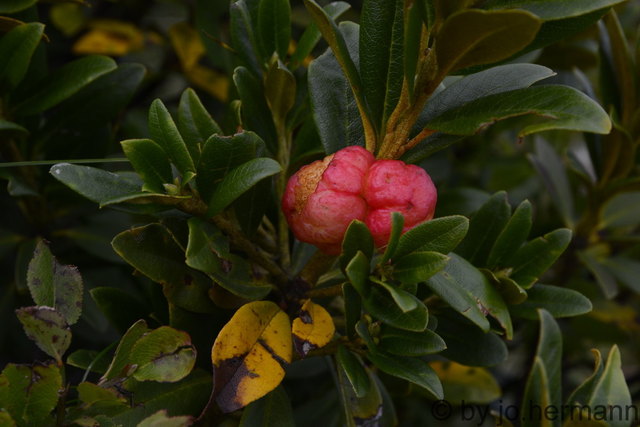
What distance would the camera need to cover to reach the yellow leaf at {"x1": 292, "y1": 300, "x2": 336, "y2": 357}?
34.7 inches

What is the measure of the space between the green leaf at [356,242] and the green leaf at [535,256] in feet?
0.98

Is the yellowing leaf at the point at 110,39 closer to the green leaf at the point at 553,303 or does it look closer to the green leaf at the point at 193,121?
the green leaf at the point at 193,121

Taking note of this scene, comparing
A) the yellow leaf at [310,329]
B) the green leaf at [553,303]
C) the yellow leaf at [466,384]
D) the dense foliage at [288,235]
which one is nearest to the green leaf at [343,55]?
the dense foliage at [288,235]

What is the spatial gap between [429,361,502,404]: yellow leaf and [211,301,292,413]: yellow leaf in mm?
583

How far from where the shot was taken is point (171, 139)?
86cm

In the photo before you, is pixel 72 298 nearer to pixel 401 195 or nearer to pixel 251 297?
pixel 251 297

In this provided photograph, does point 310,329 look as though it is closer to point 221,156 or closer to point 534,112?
point 221,156

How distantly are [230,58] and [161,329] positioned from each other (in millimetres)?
853

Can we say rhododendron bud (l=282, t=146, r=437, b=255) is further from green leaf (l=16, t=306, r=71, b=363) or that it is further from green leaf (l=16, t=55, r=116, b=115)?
green leaf (l=16, t=55, r=116, b=115)

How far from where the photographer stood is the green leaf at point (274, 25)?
1026 mm

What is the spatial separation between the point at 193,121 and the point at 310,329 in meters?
0.32

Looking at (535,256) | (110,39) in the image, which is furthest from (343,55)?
(110,39)

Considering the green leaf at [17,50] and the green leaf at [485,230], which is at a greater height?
the green leaf at [17,50]

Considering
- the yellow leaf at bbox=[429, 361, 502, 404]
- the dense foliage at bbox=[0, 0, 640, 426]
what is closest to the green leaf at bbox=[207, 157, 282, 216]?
the dense foliage at bbox=[0, 0, 640, 426]
